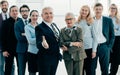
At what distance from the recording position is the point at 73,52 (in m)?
4.16

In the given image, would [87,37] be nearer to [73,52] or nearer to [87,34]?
[87,34]

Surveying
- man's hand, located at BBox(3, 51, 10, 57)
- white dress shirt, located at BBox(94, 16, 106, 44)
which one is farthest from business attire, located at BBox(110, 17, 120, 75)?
man's hand, located at BBox(3, 51, 10, 57)

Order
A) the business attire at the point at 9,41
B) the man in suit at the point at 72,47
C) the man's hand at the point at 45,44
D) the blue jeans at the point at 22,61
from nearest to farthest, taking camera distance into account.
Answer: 1. the man's hand at the point at 45,44
2. the man in suit at the point at 72,47
3. the blue jeans at the point at 22,61
4. the business attire at the point at 9,41

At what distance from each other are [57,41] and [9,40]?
117 cm

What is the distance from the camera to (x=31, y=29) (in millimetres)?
4371

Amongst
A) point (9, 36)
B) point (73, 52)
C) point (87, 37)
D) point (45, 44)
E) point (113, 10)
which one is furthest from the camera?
point (113, 10)

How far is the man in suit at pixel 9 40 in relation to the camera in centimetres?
486

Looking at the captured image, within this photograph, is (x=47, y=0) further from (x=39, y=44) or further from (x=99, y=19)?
(x=39, y=44)

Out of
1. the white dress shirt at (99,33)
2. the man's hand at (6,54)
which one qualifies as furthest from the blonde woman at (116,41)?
the man's hand at (6,54)

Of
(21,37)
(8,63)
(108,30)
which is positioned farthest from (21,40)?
(108,30)

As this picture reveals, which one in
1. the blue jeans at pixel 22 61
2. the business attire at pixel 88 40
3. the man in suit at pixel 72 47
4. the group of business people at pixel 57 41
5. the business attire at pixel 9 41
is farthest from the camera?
the business attire at pixel 9 41

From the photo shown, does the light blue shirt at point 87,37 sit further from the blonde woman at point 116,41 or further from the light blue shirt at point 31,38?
the blonde woman at point 116,41

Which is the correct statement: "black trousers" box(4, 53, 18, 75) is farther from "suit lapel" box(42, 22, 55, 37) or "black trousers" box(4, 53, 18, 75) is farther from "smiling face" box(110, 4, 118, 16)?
"smiling face" box(110, 4, 118, 16)

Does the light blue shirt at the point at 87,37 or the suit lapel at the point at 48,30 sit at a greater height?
the suit lapel at the point at 48,30
